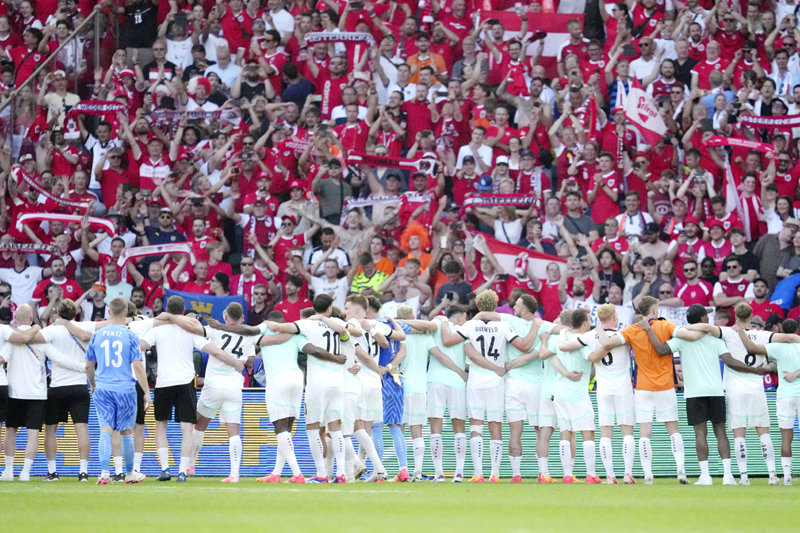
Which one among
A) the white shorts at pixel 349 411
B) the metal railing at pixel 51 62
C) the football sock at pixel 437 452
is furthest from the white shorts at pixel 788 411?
the metal railing at pixel 51 62

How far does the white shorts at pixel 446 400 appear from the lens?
1762 cm

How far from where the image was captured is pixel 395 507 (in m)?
13.2

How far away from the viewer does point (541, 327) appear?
1755 cm

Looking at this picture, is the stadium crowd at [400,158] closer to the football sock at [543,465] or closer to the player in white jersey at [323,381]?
the football sock at [543,465]

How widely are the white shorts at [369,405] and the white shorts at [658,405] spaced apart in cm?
324

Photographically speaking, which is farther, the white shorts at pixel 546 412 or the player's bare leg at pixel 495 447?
the player's bare leg at pixel 495 447

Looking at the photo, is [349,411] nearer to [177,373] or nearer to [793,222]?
[177,373]

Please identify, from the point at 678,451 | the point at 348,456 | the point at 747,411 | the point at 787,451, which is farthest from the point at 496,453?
the point at 787,451

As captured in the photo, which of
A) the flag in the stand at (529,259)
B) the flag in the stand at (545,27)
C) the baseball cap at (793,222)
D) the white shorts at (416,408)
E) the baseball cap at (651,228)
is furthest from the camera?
the flag in the stand at (545,27)

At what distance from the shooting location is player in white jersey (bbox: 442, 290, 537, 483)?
57.2 feet

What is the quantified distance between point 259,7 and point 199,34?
150 centimetres

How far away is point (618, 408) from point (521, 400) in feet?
4.17

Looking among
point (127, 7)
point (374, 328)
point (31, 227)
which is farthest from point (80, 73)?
point (374, 328)

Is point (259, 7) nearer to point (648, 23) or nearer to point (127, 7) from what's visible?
point (127, 7)
